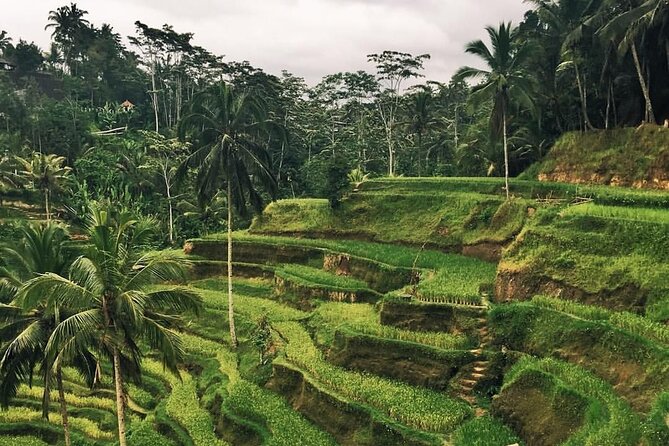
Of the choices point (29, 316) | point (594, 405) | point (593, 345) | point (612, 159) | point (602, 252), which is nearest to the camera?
point (594, 405)

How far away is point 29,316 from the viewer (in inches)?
554

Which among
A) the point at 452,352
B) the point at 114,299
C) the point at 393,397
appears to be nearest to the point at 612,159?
the point at 452,352

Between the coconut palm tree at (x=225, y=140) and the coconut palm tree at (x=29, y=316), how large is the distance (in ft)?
30.7

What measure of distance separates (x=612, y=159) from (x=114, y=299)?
25.5 metres

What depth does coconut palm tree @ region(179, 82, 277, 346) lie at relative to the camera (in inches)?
933

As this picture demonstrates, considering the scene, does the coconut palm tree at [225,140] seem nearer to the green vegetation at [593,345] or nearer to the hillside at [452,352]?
the hillside at [452,352]

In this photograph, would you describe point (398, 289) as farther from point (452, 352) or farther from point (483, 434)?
point (483, 434)

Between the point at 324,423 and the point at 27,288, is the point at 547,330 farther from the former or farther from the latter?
the point at 27,288

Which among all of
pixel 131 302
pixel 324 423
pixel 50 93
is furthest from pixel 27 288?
pixel 50 93

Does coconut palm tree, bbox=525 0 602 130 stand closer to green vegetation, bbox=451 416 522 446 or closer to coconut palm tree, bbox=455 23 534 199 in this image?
coconut palm tree, bbox=455 23 534 199

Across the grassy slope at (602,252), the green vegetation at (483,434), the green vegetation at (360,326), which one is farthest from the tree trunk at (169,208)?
the green vegetation at (483,434)

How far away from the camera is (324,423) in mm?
16516

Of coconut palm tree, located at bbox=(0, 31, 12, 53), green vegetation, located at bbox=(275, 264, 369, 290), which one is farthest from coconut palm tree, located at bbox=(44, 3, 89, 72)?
green vegetation, located at bbox=(275, 264, 369, 290)

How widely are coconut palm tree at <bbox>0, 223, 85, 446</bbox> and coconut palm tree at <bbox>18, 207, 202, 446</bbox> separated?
4.95 ft
